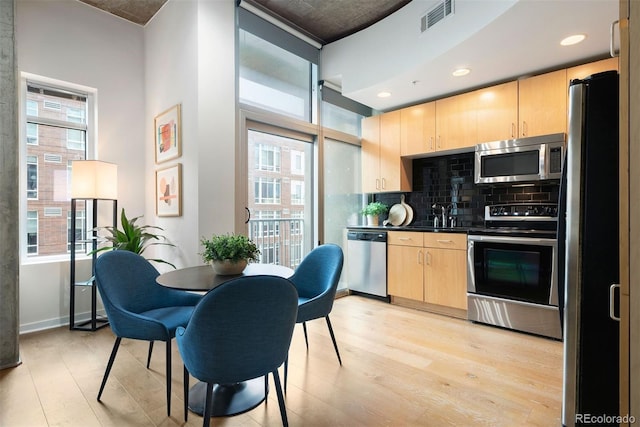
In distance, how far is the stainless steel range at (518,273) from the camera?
293cm

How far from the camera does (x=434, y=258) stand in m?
3.63

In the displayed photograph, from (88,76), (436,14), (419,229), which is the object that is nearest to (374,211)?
(419,229)

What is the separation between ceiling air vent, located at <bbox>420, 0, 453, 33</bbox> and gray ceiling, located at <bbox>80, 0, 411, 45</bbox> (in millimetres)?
431

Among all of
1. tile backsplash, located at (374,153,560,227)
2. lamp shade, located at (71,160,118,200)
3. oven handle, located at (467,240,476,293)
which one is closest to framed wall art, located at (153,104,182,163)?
lamp shade, located at (71,160,118,200)

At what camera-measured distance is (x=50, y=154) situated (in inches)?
133

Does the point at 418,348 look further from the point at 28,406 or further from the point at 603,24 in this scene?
the point at 603,24

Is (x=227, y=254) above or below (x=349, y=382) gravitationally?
above

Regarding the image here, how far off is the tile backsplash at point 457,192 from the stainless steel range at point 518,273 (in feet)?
0.59

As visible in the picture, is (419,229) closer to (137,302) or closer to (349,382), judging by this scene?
(349,382)

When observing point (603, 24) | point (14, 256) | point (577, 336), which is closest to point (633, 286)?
point (577, 336)

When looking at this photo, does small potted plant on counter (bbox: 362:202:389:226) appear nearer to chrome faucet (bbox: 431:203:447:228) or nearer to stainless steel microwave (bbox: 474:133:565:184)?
chrome faucet (bbox: 431:203:447:228)

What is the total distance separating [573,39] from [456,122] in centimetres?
124

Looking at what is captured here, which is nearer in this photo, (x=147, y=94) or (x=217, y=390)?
(x=217, y=390)

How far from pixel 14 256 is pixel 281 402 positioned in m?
2.27
